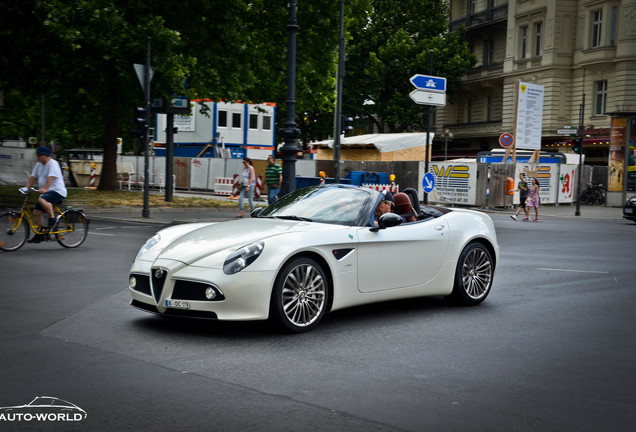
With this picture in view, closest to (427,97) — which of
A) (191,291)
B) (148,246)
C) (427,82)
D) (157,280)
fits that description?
(427,82)

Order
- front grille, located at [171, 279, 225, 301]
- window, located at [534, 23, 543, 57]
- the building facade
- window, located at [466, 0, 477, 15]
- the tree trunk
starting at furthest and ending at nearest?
window, located at [466, 0, 477, 15], window, located at [534, 23, 543, 57], the building facade, the tree trunk, front grille, located at [171, 279, 225, 301]

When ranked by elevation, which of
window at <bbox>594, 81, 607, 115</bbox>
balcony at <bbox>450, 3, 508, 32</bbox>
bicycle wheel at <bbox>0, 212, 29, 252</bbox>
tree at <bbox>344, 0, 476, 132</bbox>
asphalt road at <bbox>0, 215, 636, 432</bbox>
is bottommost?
asphalt road at <bbox>0, 215, 636, 432</bbox>

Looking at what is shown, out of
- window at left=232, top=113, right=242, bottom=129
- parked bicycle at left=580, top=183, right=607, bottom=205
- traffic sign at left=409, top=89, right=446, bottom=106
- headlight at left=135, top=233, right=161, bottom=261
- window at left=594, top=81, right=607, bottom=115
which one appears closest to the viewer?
headlight at left=135, top=233, right=161, bottom=261

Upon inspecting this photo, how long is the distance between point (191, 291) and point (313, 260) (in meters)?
1.11

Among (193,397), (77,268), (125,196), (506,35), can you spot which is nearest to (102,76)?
(125,196)

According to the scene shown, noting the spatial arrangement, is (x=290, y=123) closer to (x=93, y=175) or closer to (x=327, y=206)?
(x=327, y=206)

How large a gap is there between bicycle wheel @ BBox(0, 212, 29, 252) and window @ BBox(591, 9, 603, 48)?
A: 40408 mm

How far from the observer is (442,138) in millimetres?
56969

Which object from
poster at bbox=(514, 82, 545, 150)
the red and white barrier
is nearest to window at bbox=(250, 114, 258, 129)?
the red and white barrier

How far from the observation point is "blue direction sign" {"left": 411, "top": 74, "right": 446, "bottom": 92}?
73.8ft

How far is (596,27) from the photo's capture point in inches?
1785

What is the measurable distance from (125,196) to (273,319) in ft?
63.0

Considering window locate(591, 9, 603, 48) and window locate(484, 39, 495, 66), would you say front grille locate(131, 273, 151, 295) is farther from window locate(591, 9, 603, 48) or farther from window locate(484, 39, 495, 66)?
window locate(484, 39, 495, 66)

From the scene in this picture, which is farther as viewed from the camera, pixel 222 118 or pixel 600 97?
pixel 222 118
